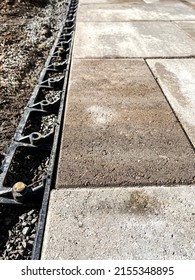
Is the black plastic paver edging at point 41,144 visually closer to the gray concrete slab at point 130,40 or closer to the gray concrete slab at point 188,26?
the gray concrete slab at point 130,40

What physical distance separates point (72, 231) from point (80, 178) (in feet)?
1.61

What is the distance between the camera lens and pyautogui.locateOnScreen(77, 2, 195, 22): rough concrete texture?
662 centimetres

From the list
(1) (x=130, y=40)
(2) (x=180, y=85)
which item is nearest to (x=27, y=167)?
(2) (x=180, y=85)

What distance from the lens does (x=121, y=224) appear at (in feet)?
6.41

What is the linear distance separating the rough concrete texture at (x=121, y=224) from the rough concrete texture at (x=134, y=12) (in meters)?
5.14

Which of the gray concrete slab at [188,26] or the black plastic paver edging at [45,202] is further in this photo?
the gray concrete slab at [188,26]

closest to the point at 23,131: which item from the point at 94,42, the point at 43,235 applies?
the point at 43,235

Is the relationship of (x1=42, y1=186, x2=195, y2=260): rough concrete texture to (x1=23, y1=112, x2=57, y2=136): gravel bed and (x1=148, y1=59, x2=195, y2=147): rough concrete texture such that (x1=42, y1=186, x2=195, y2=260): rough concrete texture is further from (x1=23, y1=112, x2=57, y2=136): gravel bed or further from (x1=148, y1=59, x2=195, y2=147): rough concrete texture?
(x1=23, y1=112, x2=57, y2=136): gravel bed

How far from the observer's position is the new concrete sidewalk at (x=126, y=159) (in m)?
1.86

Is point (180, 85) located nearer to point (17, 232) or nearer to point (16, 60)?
point (17, 232)

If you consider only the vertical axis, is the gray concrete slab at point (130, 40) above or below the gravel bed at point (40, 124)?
above

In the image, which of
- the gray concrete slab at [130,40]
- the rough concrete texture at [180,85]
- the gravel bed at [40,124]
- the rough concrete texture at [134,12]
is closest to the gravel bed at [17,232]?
the gravel bed at [40,124]

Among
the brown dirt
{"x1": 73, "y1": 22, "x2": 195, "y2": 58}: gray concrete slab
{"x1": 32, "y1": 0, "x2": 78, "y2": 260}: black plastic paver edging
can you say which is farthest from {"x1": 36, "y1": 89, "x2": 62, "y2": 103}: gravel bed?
{"x1": 32, "y1": 0, "x2": 78, "y2": 260}: black plastic paver edging

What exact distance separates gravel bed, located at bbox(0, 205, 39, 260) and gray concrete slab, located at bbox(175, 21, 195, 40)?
14.5 feet
